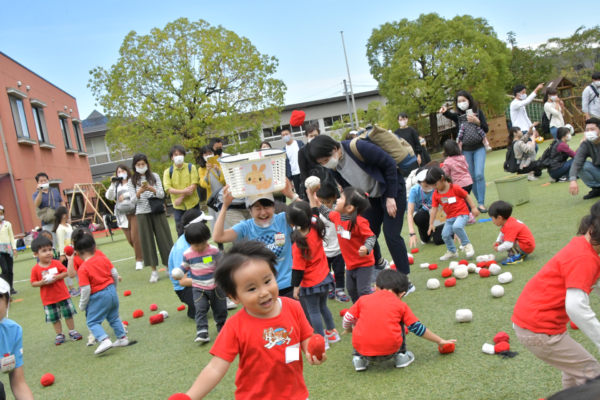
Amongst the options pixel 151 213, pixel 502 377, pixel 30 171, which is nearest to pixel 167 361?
pixel 502 377

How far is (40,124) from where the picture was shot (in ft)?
72.9

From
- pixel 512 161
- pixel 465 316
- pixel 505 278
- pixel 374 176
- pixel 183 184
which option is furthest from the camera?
pixel 512 161

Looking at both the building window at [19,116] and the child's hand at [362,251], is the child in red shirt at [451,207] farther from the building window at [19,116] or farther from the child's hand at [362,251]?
the building window at [19,116]

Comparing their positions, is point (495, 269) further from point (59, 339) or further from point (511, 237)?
point (59, 339)

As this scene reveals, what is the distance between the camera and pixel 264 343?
2404 millimetres

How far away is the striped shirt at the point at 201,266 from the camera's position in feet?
16.4

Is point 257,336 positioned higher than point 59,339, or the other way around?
point 257,336

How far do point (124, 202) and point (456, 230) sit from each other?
5.45 metres

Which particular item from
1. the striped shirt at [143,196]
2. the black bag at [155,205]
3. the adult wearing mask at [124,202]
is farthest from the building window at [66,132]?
the black bag at [155,205]

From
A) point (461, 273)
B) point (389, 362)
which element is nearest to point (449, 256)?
point (461, 273)

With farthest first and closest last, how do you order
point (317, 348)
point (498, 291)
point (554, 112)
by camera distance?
point (554, 112) → point (498, 291) → point (317, 348)

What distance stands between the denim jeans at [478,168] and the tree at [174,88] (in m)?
15.4

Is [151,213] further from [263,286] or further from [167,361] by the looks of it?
[263,286]

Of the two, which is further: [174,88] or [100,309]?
[174,88]
